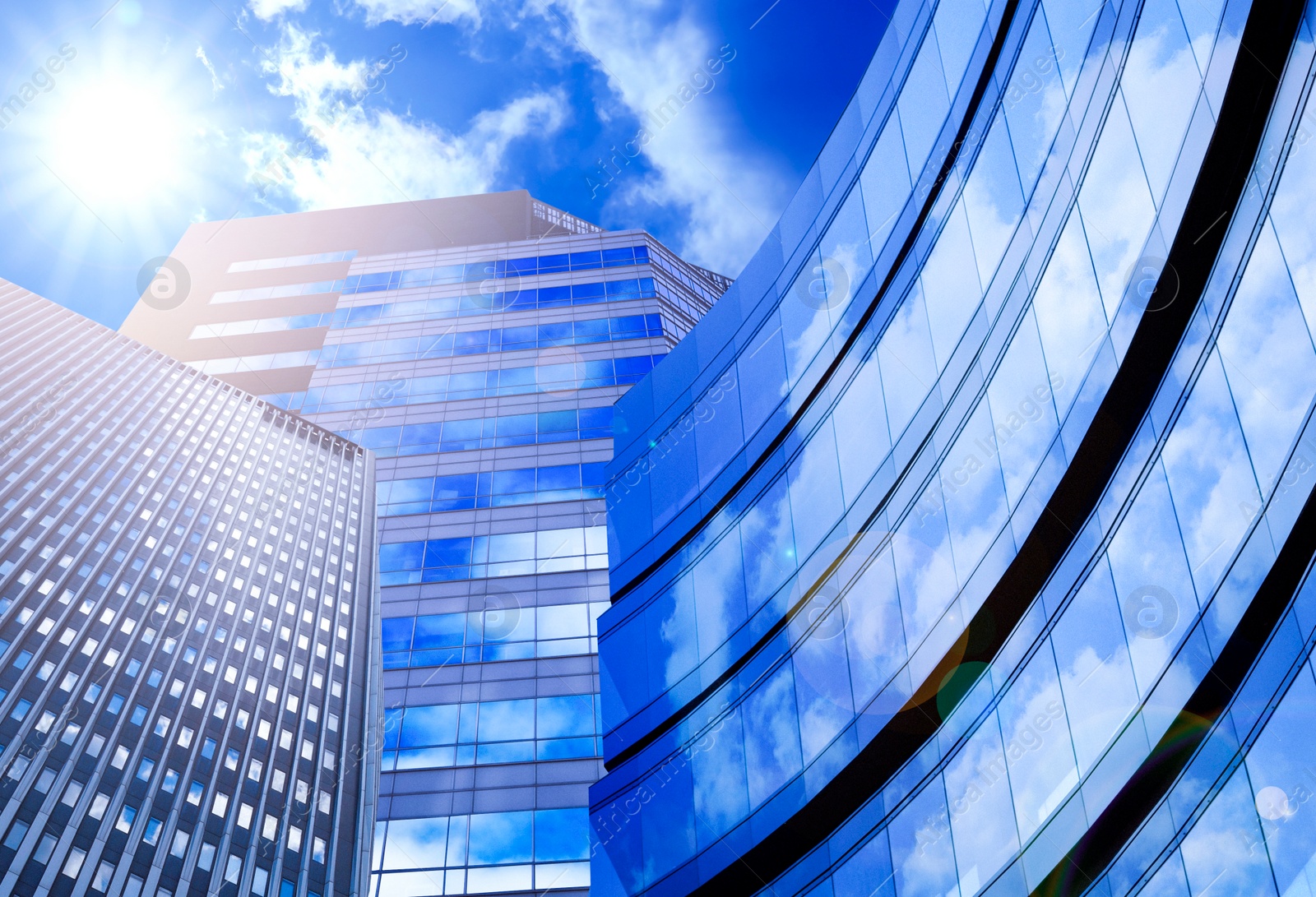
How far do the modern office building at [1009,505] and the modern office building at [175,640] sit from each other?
17.7m

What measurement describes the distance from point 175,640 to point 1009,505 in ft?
213

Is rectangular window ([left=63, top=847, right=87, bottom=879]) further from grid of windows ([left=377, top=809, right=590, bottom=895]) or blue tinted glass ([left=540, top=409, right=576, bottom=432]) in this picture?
blue tinted glass ([left=540, top=409, right=576, bottom=432])

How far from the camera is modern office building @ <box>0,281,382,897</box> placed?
46219 millimetres

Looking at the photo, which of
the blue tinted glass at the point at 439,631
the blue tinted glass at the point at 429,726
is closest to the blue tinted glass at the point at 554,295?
the blue tinted glass at the point at 439,631

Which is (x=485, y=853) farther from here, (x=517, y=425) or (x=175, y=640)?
(x=175, y=640)

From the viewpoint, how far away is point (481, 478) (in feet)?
133

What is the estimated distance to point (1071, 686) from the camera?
11.6 meters

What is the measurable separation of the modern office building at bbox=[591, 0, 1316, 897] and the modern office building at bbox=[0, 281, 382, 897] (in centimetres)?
1769

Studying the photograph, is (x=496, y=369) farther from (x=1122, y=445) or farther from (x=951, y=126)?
(x=1122, y=445)

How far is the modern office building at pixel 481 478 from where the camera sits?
28.4m

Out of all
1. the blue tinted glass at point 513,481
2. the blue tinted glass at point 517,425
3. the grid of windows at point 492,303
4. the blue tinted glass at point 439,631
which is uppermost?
the grid of windows at point 492,303

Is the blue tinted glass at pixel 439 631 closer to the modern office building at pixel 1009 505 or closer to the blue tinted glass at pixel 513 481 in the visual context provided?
the blue tinted glass at pixel 513 481

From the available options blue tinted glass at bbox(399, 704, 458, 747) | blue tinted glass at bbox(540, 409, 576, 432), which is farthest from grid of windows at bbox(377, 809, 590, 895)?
blue tinted glass at bbox(540, 409, 576, 432)

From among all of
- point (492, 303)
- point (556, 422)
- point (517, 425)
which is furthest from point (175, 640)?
point (556, 422)
